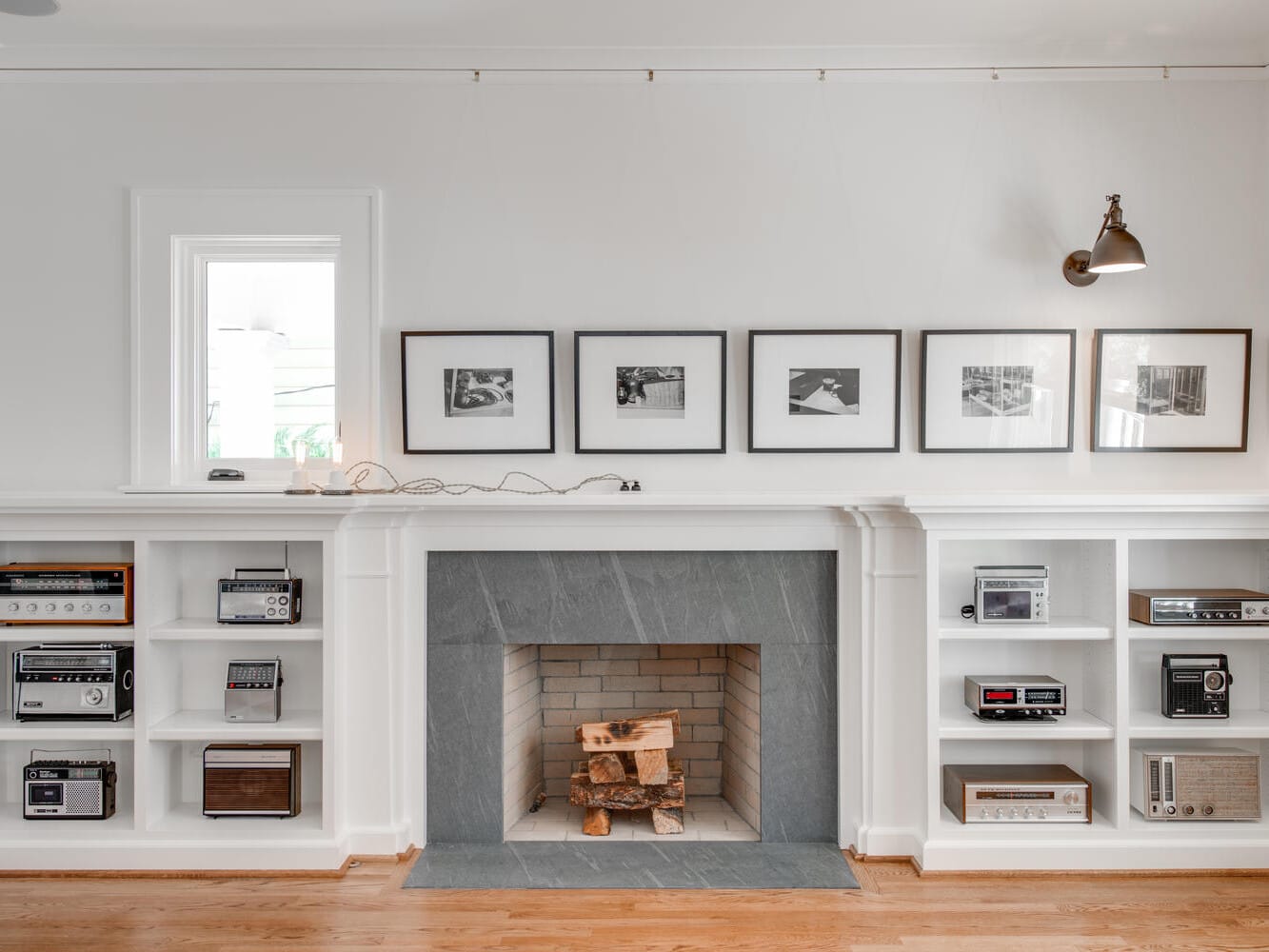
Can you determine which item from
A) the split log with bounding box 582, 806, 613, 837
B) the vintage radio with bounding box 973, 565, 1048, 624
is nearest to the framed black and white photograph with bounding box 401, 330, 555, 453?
the split log with bounding box 582, 806, 613, 837

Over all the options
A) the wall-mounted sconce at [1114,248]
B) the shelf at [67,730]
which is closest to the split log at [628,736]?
the shelf at [67,730]

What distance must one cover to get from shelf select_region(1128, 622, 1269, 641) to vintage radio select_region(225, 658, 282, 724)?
2.77 metres

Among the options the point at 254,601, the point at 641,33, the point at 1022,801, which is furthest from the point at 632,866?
the point at 641,33

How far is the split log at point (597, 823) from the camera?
299 centimetres

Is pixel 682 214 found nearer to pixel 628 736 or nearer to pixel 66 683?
pixel 628 736

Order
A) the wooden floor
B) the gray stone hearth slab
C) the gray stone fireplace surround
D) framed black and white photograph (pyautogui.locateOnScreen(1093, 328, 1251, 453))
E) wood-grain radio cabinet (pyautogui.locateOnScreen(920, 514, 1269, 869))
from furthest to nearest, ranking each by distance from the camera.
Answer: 1. framed black and white photograph (pyautogui.locateOnScreen(1093, 328, 1251, 453))
2. the gray stone fireplace surround
3. wood-grain radio cabinet (pyautogui.locateOnScreen(920, 514, 1269, 869))
4. the gray stone hearth slab
5. the wooden floor

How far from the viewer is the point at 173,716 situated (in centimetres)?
295

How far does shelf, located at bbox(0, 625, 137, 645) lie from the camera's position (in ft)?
9.17

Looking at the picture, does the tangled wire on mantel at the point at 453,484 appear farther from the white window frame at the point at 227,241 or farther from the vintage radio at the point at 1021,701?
the vintage radio at the point at 1021,701

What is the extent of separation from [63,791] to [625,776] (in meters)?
1.84

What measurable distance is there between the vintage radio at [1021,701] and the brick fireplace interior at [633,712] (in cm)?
77

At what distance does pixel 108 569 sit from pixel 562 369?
160 cm

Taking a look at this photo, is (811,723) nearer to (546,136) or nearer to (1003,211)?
(1003,211)

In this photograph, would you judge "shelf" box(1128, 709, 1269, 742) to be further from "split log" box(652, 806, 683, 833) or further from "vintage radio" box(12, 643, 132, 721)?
"vintage radio" box(12, 643, 132, 721)
